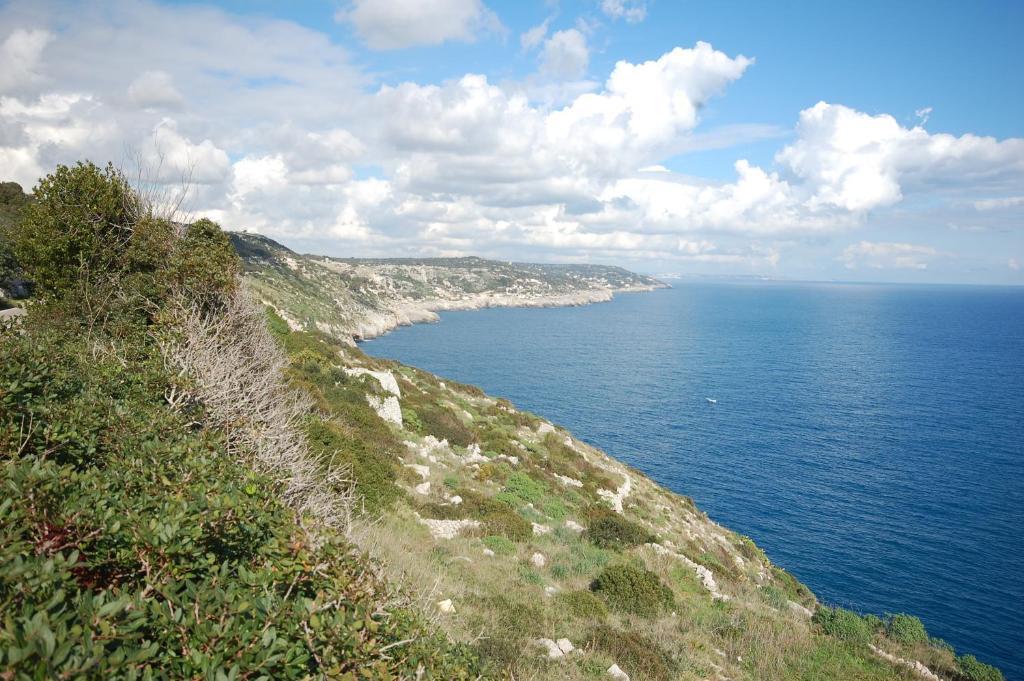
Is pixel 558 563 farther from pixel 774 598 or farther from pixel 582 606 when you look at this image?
pixel 774 598

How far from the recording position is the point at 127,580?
16.7 feet

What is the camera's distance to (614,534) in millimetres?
19016

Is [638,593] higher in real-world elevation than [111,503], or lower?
lower

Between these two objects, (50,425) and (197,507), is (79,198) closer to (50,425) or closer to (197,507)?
(50,425)

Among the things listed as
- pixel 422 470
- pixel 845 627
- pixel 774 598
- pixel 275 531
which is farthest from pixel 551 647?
pixel 774 598

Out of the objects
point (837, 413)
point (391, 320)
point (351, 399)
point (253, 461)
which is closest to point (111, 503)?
point (253, 461)

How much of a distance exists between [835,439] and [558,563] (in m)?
48.6

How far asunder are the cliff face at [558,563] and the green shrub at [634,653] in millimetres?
39

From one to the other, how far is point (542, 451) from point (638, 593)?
57.7 ft

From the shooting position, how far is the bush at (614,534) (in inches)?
719

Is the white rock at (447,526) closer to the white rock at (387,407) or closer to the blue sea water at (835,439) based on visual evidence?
the white rock at (387,407)

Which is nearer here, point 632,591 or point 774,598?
point 632,591

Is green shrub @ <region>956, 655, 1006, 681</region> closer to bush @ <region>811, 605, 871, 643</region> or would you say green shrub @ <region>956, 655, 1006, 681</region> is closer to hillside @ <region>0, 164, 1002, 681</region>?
hillside @ <region>0, 164, 1002, 681</region>

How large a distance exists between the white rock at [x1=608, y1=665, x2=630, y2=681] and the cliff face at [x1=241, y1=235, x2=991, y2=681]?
3 centimetres
